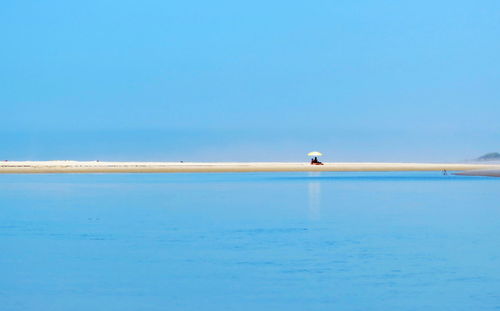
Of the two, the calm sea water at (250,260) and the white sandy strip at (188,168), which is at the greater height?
the white sandy strip at (188,168)

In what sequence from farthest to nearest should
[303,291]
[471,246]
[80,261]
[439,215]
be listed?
[439,215], [471,246], [80,261], [303,291]

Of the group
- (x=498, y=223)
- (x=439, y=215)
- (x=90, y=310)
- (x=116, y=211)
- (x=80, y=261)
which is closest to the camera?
(x=90, y=310)

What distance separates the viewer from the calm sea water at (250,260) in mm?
8500

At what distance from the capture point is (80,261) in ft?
37.1

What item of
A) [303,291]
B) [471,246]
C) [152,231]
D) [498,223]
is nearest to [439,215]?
[498,223]

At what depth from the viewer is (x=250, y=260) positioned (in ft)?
37.3

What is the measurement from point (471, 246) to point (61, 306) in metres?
7.93

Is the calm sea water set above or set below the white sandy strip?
below

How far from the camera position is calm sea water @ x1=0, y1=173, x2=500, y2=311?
850 centimetres

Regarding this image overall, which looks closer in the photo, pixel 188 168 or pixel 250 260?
pixel 250 260

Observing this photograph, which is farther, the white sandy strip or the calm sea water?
the white sandy strip

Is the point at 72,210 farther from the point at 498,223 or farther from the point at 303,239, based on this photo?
the point at 498,223

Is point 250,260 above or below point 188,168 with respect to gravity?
below

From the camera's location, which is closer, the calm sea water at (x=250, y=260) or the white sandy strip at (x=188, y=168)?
the calm sea water at (x=250, y=260)
